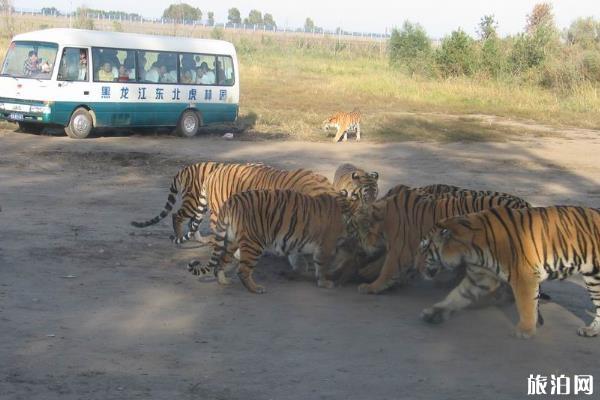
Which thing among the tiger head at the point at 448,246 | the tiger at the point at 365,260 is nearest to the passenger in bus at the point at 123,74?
the tiger at the point at 365,260

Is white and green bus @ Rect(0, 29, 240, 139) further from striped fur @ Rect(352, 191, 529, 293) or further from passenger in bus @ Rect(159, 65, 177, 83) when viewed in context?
striped fur @ Rect(352, 191, 529, 293)

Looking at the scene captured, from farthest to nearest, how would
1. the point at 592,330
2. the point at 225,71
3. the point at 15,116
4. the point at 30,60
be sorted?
the point at 225,71 → the point at 30,60 → the point at 15,116 → the point at 592,330

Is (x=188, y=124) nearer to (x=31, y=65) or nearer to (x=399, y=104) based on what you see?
(x=31, y=65)

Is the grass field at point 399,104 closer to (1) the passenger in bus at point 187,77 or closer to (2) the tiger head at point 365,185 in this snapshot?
(1) the passenger in bus at point 187,77

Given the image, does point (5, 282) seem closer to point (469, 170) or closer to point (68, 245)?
point (68, 245)

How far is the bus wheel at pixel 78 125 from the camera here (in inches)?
803

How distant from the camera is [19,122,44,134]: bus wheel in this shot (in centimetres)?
2145

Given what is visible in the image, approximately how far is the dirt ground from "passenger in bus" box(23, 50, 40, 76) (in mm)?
8163

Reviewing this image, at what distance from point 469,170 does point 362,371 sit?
12.1 m

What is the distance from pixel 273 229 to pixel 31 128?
46.5 ft

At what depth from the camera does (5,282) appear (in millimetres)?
8406

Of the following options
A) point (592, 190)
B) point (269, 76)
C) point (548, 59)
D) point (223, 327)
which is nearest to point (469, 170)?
point (592, 190)

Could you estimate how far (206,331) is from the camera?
743 centimetres

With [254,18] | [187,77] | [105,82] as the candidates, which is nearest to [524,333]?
[105,82]
